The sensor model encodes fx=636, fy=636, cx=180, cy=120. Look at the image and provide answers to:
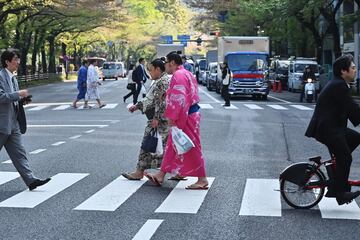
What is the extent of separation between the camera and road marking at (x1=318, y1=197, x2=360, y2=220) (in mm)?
6997

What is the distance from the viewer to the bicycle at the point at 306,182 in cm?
715

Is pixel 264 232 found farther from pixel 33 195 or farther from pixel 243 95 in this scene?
pixel 243 95

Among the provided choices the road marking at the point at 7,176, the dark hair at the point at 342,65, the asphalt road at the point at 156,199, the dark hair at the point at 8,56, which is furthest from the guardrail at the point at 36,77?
the dark hair at the point at 342,65

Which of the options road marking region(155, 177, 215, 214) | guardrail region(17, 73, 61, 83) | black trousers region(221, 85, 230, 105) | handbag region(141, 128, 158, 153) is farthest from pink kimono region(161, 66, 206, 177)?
guardrail region(17, 73, 61, 83)

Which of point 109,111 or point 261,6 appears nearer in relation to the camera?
point 109,111

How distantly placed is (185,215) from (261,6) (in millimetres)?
30302

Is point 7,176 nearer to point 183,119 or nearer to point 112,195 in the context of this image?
point 112,195

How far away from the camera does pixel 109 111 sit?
23.4 meters

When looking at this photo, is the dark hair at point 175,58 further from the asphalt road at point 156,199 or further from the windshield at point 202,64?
the windshield at point 202,64

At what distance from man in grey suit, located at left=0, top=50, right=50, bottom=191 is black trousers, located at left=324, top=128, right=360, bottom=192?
371cm

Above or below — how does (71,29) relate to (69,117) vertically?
above

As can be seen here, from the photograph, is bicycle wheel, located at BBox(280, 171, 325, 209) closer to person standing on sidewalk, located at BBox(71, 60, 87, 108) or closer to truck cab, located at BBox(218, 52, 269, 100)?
person standing on sidewalk, located at BBox(71, 60, 87, 108)

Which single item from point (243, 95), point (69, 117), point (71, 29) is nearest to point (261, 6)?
point (243, 95)

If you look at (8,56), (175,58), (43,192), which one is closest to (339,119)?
(175,58)
